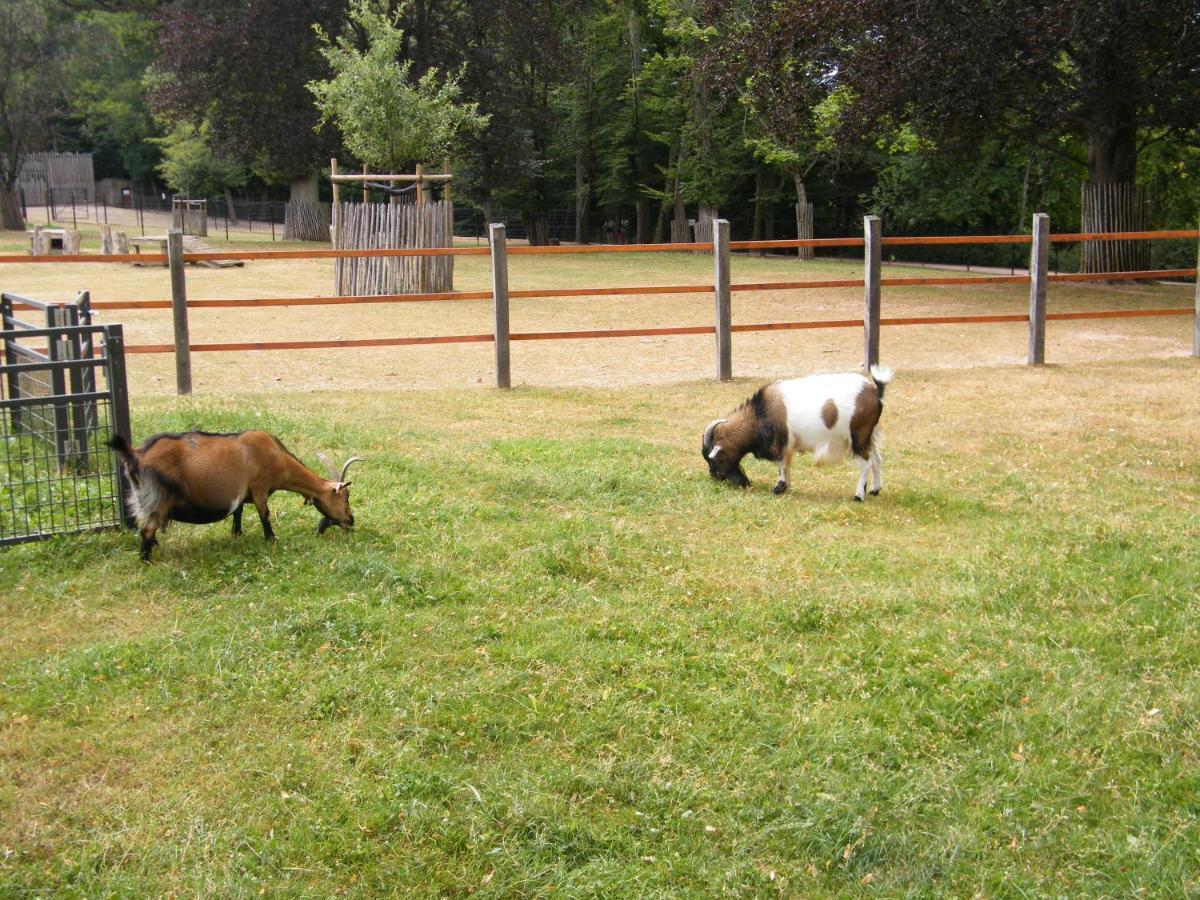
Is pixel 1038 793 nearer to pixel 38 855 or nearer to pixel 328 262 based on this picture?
pixel 38 855

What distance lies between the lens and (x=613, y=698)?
425 cm

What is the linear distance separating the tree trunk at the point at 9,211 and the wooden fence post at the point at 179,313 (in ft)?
108

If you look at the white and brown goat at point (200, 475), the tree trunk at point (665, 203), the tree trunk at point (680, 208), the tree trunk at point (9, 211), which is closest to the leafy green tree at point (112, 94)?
the tree trunk at point (9, 211)

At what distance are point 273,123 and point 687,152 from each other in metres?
12.6

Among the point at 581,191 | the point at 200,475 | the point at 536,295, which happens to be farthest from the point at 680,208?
the point at 200,475

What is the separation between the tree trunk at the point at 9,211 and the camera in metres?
39.2

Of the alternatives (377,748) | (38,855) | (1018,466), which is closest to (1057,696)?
(377,748)

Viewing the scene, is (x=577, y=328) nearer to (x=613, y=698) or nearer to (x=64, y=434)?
(x=64, y=434)

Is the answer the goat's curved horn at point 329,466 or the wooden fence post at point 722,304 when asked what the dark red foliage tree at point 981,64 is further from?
the goat's curved horn at point 329,466

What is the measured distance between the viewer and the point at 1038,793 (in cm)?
372

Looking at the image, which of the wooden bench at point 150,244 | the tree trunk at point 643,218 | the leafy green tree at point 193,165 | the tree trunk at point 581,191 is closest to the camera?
the wooden bench at point 150,244

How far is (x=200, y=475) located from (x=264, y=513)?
1.35 ft

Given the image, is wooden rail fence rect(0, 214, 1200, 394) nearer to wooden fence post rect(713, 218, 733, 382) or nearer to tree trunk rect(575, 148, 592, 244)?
wooden fence post rect(713, 218, 733, 382)

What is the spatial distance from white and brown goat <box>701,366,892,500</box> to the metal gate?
339 centimetres
